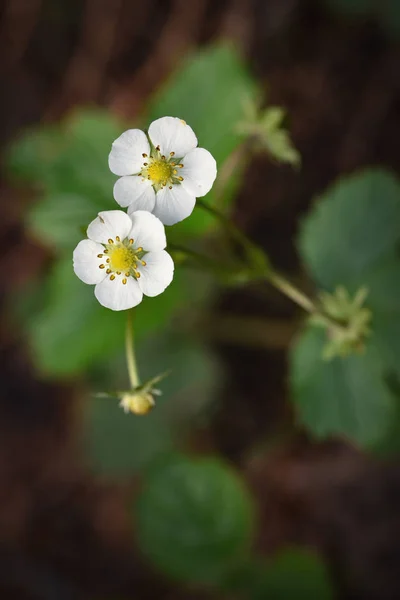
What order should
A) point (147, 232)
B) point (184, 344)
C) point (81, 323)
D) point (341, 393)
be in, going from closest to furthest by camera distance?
point (147, 232) < point (341, 393) < point (81, 323) < point (184, 344)

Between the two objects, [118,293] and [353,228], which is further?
[353,228]

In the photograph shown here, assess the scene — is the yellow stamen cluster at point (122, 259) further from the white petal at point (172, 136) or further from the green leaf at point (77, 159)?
the green leaf at point (77, 159)

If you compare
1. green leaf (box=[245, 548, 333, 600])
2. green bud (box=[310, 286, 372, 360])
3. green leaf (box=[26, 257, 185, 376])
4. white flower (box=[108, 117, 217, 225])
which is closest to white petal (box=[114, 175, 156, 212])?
white flower (box=[108, 117, 217, 225])

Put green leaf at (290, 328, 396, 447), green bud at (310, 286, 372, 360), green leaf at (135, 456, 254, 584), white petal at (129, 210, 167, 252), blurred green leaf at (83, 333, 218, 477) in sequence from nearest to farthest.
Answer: white petal at (129, 210, 167, 252) → green bud at (310, 286, 372, 360) → green leaf at (290, 328, 396, 447) → green leaf at (135, 456, 254, 584) → blurred green leaf at (83, 333, 218, 477)

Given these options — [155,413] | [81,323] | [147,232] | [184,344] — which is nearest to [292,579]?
[155,413]

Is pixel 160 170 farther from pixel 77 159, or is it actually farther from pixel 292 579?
pixel 292 579

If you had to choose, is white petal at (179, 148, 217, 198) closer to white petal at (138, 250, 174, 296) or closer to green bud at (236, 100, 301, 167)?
white petal at (138, 250, 174, 296)

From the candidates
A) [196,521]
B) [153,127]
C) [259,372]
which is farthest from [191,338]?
[153,127]
